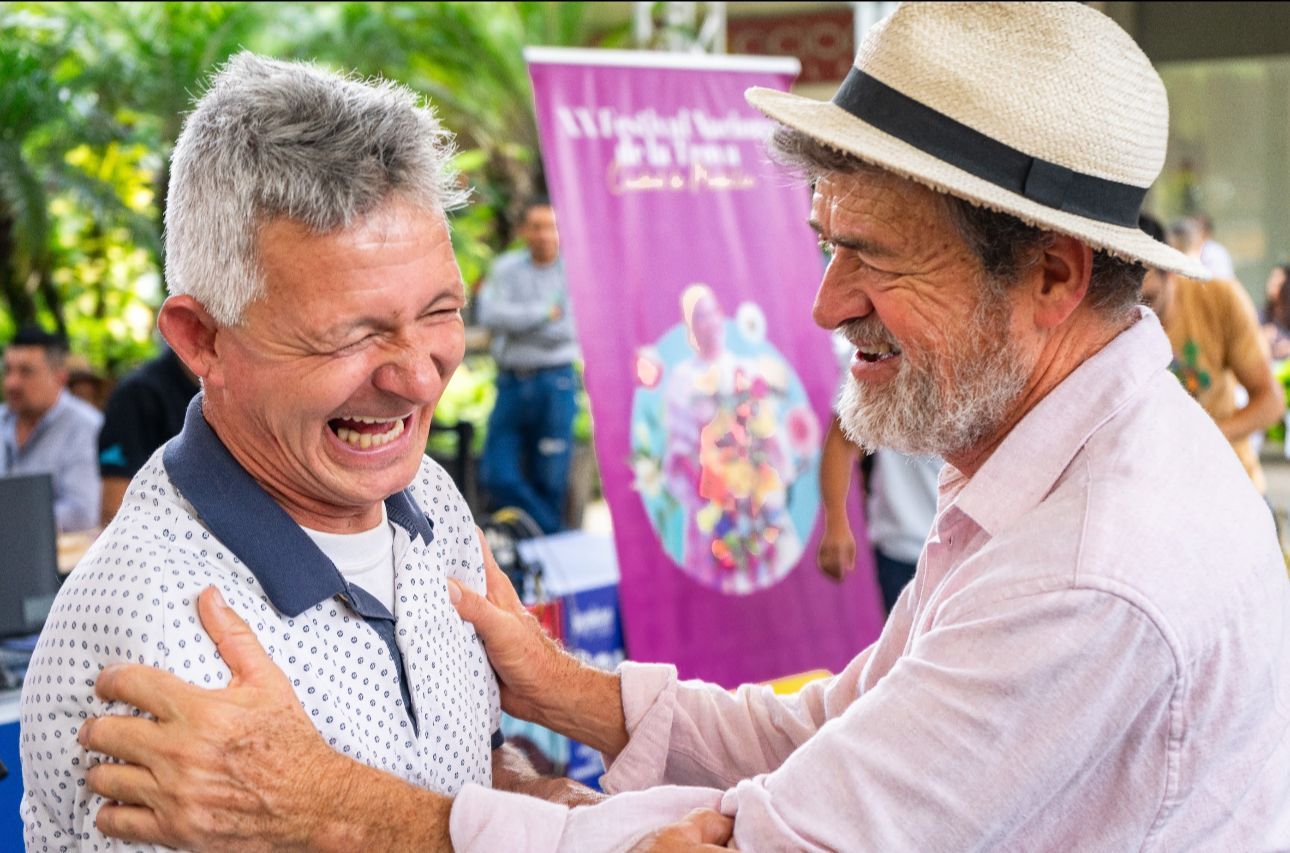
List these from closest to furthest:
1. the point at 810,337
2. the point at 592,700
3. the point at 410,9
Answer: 1. the point at 592,700
2. the point at 810,337
3. the point at 410,9

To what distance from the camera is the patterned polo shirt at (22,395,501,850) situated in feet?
4.33

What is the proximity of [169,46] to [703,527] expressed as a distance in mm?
5599

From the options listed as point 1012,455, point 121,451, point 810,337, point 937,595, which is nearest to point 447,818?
point 937,595

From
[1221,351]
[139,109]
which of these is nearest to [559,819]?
[1221,351]

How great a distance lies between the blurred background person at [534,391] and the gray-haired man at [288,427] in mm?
5433

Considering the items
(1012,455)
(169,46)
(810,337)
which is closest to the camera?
(1012,455)

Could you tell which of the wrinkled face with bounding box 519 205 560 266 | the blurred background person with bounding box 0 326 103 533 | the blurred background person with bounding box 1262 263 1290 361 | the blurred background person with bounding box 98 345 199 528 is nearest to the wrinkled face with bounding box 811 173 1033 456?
the blurred background person with bounding box 98 345 199 528

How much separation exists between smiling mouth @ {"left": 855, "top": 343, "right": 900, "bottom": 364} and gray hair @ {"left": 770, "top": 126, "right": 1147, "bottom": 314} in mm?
153

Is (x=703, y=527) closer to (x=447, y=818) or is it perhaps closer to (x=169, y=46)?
(x=447, y=818)

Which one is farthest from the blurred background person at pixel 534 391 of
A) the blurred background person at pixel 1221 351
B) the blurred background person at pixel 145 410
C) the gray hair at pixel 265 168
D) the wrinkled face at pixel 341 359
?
the gray hair at pixel 265 168

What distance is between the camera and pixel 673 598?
13.6 feet

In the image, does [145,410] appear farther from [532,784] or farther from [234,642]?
[234,642]

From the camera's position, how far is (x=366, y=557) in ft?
5.17

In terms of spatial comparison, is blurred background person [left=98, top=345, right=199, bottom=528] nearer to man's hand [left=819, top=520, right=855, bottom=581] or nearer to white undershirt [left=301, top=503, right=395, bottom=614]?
man's hand [left=819, top=520, right=855, bottom=581]
